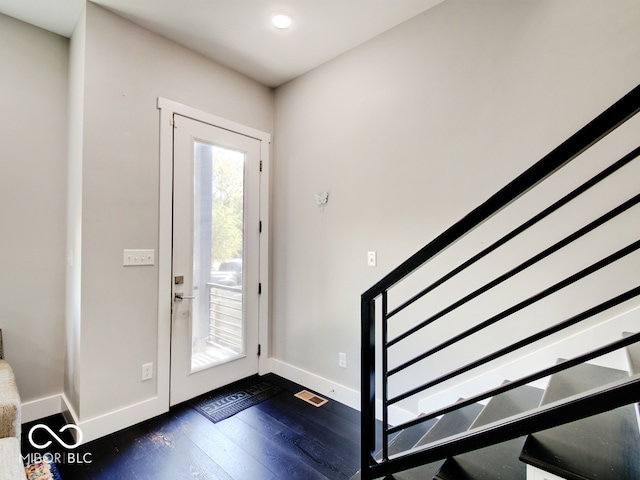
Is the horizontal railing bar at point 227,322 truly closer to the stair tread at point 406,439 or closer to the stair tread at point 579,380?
the stair tread at point 406,439

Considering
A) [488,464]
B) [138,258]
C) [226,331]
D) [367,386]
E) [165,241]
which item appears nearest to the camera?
[488,464]

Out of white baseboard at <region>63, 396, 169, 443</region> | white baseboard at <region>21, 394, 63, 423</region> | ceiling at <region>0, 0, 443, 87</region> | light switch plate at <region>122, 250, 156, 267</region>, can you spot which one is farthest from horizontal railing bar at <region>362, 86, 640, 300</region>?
white baseboard at <region>21, 394, 63, 423</region>

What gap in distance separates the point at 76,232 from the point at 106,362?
0.90m

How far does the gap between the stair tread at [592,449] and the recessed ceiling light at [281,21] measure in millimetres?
2636

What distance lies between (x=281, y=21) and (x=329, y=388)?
9.33ft

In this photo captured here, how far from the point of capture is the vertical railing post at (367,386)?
1.32 metres

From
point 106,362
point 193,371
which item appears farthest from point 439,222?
point 106,362

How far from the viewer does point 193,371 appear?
100.0 inches

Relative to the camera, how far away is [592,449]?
0.96 meters

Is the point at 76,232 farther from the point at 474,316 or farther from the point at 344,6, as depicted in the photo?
the point at 474,316

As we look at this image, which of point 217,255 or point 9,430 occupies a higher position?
point 217,255

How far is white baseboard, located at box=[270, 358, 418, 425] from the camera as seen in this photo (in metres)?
2.20

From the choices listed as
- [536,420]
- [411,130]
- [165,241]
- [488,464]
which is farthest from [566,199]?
[165,241]

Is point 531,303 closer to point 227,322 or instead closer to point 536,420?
point 536,420
